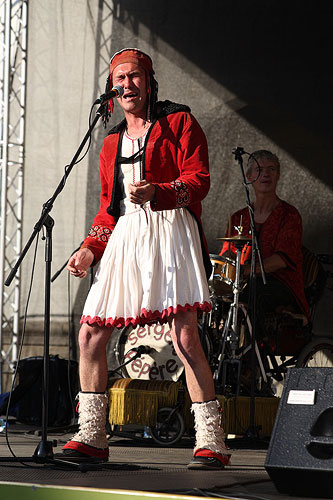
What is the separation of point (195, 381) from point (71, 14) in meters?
4.11

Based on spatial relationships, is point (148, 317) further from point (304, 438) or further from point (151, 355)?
point (151, 355)

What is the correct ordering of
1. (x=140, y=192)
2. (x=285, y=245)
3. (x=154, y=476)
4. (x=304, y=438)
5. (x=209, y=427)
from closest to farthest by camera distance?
(x=304, y=438), (x=154, y=476), (x=140, y=192), (x=209, y=427), (x=285, y=245)

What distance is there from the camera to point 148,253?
3090mm

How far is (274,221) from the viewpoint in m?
5.25

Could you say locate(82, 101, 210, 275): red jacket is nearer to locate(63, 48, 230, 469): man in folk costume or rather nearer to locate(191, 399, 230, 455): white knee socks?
locate(63, 48, 230, 469): man in folk costume

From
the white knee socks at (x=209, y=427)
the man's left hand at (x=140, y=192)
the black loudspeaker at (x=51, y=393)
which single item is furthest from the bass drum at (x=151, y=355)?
the man's left hand at (x=140, y=192)

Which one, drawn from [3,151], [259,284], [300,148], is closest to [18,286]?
[3,151]

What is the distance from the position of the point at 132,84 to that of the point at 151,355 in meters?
2.32

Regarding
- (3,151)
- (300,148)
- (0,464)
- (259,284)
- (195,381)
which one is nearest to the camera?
(0,464)

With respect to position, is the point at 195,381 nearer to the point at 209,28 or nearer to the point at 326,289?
the point at 326,289

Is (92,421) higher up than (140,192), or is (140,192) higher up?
(140,192)

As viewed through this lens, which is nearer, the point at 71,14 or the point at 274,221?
the point at 274,221

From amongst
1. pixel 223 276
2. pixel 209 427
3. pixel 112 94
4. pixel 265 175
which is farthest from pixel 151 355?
pixel 112 94

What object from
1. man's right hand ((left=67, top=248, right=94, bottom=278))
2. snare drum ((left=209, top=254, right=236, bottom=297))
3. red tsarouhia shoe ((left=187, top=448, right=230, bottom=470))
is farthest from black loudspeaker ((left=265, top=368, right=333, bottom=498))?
snare drum ((left=209, top=254, right=236, bottom=297))
